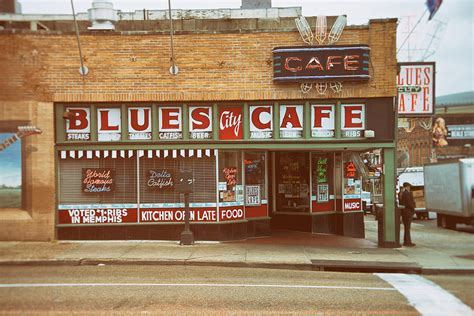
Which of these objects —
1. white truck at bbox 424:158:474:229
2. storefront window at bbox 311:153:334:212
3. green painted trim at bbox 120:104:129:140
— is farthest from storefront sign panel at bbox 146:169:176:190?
white truck at bbox 424:158:474:229

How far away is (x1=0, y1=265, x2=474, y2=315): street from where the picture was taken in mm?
8906

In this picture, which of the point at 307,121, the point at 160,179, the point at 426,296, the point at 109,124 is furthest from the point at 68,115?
the point at 426,296

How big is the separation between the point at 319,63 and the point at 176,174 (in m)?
4.84

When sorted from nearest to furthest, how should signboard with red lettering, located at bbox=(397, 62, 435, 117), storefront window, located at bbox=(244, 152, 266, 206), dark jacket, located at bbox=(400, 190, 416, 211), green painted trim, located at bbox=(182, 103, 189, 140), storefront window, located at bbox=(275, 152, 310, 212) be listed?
1. green painted trim, located at bbox=(182, 103, 189, 140)
2. signboard with red lettering, located at bbox=(397, 62, 435, 117)
3. dark jacket, located at bbox=(400, 190, 416, 211)
4. storefront window, located at bbox=(244, 152, 266, 206)
5. storefront window, located at bbox=(275, 152, 310, 212)

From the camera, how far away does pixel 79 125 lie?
1722cm

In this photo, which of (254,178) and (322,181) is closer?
(254,178)

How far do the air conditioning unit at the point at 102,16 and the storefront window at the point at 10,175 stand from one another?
3771 millimetres

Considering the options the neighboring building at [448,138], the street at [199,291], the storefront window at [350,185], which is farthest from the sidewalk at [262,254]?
the neighboring building at [448,138]

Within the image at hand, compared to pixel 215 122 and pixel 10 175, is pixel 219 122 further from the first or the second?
pixel 10 175

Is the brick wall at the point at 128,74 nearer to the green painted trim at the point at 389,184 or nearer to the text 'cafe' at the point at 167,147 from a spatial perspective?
the text 'cafe' at the point at 167,147

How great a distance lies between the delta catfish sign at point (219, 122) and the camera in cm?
1720

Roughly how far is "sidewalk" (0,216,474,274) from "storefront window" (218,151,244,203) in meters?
1.29

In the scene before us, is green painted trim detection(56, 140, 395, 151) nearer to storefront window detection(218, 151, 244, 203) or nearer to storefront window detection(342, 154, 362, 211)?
storefront window detection(218, 151, 244, 203)

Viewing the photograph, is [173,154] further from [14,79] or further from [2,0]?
[2,0]
